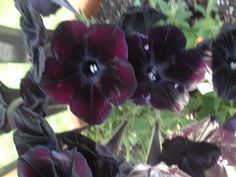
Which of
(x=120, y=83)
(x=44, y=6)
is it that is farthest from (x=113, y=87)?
(x=44, y=6)

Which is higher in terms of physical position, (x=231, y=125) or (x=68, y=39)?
(x=68, y=39)

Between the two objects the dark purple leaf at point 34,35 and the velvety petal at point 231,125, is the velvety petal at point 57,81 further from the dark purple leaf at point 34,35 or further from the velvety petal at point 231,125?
the velvety petal at point 231,125

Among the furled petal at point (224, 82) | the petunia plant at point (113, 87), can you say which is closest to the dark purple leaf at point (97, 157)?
the petunia plant at point (113, 87)

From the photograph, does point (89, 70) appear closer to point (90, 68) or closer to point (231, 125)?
point (90, 68)

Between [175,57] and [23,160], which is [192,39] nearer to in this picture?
[175,57]

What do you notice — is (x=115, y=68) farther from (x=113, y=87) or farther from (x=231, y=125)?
(x=231, y=125)

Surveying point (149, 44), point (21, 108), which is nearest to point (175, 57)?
point (149, 44)
